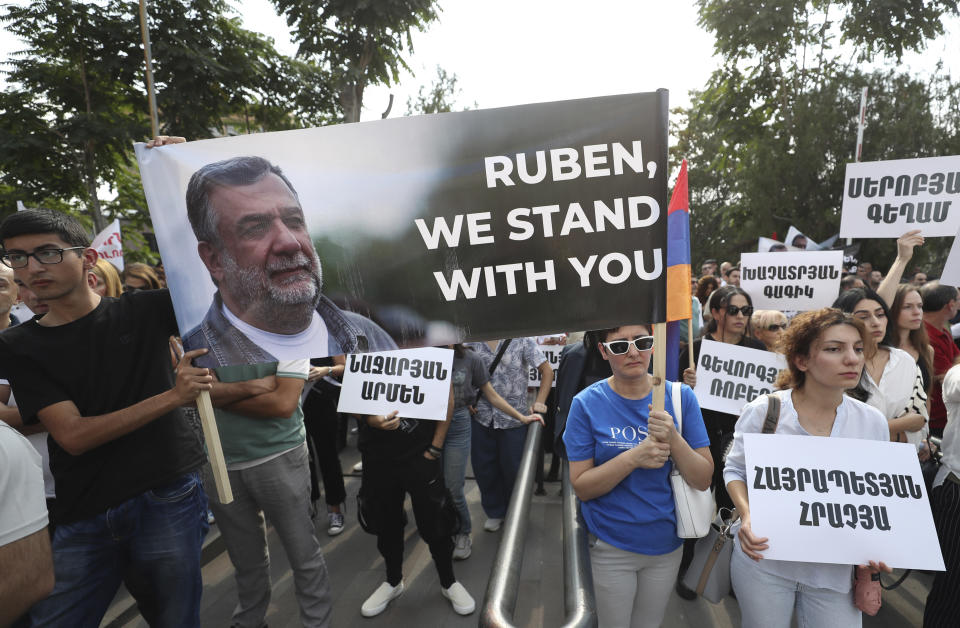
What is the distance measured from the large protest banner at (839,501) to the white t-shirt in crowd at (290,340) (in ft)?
6.01

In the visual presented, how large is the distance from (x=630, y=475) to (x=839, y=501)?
32.2 inches

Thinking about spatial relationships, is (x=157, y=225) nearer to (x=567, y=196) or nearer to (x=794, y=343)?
(x=567, y=196)

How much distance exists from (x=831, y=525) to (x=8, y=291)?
4.20 meters

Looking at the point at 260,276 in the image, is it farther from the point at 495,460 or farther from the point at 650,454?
the point at 495,460

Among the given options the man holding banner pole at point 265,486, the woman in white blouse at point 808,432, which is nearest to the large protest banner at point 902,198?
the woman in white blouse at point 808,432

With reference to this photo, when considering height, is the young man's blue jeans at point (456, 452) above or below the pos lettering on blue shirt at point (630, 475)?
below

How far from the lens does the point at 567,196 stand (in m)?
2.00

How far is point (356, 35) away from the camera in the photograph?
10672mm

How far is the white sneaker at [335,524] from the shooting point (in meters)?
4.73

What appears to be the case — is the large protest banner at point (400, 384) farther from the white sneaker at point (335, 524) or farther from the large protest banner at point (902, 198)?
the large protest banner at point (902, 198)

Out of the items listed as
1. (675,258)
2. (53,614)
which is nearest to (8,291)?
(53,614)

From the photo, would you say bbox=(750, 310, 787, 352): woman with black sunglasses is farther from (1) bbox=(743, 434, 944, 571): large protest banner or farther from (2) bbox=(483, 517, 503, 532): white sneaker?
(2) bbox=(483, 517, 503, 532): white sneaker

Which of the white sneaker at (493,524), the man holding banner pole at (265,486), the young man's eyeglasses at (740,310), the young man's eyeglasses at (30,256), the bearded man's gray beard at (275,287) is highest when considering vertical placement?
the young man's eyeglasses at (30,256)

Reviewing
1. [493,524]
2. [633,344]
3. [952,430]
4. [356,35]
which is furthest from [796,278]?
[356,35]
